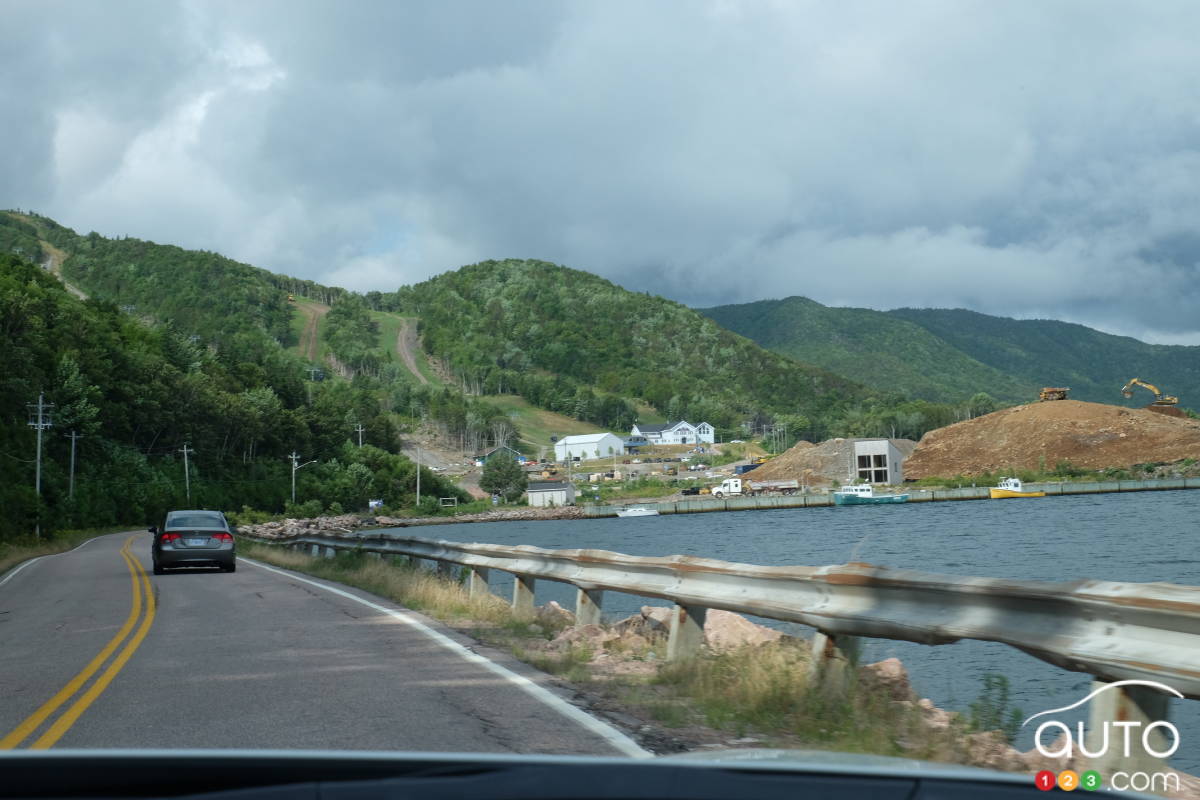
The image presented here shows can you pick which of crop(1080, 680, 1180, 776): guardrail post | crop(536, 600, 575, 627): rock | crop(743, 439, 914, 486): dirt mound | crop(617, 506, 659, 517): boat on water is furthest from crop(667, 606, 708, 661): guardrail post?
crop(743, 439, 914, 486): dirt mound

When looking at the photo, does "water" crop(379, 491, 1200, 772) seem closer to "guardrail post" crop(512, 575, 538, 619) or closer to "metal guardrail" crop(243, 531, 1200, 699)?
"metal guardrail" crop(243, 531, 1200, 699)

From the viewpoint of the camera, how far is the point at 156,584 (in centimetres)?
2291

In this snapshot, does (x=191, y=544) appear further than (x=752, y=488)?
No

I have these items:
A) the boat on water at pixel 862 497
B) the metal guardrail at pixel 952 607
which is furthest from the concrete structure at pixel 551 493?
the metal guardrail at pixel 952 607

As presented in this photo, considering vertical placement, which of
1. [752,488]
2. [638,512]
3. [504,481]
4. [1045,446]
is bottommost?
[638,512]

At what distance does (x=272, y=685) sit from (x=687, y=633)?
3.56 m

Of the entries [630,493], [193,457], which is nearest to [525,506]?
[630,493]

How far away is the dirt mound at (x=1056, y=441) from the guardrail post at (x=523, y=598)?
121 m

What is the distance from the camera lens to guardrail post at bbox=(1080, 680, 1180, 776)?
4.93 meters

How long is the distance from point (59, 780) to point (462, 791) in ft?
2.84

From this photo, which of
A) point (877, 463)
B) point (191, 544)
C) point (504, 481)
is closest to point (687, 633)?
point (191, 544)

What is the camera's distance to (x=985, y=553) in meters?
38.4

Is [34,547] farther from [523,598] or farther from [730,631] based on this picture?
[730,631]

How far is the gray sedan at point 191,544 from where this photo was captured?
84.6 ft
